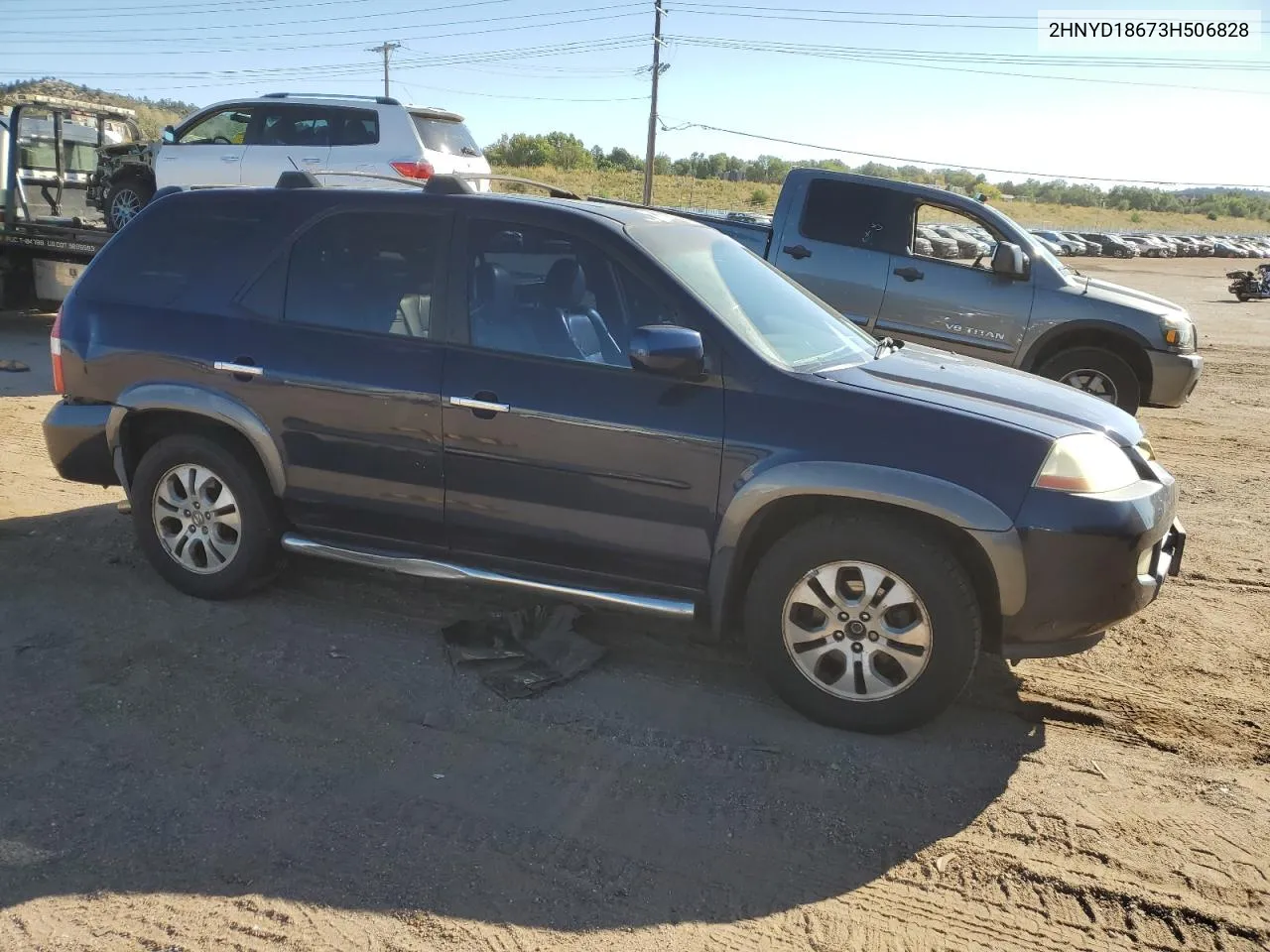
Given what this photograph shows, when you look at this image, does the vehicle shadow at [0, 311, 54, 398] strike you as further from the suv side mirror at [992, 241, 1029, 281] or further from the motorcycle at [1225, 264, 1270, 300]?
the motorcycle at [1225, 264, 1270, 300]

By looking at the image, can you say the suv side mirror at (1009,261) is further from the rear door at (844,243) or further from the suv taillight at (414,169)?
the suv taillight at (414,169)

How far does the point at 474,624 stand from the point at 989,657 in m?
2.33

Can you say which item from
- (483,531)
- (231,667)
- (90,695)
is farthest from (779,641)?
(90,695)

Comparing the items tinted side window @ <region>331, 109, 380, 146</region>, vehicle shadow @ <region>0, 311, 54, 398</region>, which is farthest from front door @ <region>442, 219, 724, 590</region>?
tinted side window @ <region>331, 109, 380, 146</region>

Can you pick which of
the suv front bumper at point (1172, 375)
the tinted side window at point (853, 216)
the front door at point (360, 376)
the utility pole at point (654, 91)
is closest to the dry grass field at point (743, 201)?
the utility pole at point (654, 91)

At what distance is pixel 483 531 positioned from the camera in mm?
4363

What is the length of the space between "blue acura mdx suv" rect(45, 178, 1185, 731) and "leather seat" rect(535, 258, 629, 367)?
0.01 meters

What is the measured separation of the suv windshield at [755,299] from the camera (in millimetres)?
4184

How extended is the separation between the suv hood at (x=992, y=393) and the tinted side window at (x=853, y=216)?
452 centimetres

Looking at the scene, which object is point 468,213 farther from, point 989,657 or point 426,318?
point 989,657

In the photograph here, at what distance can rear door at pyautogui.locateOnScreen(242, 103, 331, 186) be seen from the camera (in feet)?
40.8

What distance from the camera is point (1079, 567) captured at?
3596 millimetres

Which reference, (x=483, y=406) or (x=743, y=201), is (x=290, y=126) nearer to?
(x=483, y=406)

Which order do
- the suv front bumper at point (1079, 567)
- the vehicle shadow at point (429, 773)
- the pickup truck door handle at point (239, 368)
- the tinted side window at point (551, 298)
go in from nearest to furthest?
the vehicle shadow at point (429, 773)
the suv front bumper at point (1079, 567)
the tinted side window at point (551, 298)
the pickup truck door handle at point (239, 368)
